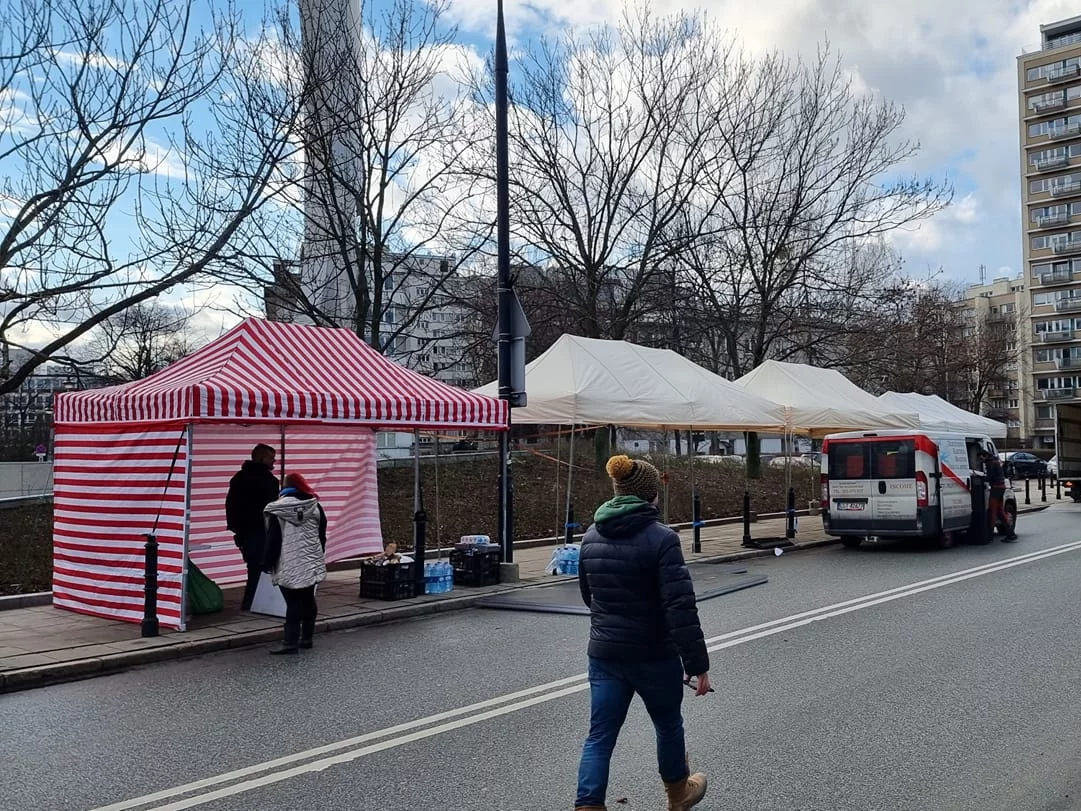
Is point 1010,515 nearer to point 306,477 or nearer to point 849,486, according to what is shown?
point 849,486

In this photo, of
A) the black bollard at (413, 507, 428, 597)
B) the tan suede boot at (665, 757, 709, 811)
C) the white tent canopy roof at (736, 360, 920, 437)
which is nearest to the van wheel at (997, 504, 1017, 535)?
the white tent canopy roof at (736, 360, 920, 437)

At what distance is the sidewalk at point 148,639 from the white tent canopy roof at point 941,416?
15.0 meters

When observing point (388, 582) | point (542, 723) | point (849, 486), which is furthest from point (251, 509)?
point (849, 486)

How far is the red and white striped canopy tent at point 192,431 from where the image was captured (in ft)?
32.4

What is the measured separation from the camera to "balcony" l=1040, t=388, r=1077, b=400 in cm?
9058

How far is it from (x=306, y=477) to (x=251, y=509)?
9.35 feet

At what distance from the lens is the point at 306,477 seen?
13727mm

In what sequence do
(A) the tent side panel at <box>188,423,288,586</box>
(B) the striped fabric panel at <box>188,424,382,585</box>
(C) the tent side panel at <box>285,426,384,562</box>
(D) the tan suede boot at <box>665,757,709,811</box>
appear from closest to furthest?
(D) the tan suede boot at <box>665,757,709,811</box> < (A) the tent side panel at <box>188,423,288,586</box> < (B) the striped fabric panel at <box>188,424,382,585</box> < (C) the tent side panel at <box>285,426,384,562</box>

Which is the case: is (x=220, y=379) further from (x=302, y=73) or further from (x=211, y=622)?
(x=302, y=73)

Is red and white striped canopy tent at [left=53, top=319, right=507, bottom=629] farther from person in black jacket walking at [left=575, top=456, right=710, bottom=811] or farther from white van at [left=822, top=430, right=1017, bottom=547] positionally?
white van at [left=822, top=430, right=1017, bottom=547]

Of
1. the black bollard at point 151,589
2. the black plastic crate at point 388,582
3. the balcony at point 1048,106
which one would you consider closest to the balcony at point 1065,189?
the balcony at point 1048,106

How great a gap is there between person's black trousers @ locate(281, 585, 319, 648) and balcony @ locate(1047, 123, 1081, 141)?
9938 cm

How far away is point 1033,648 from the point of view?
8.44 metres

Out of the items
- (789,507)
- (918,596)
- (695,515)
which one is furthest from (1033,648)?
(789,507)
